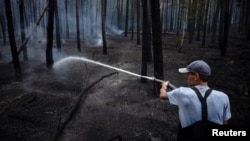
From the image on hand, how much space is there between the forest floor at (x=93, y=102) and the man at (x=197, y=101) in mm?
1047

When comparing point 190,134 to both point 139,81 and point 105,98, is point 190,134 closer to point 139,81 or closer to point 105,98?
point 105,98

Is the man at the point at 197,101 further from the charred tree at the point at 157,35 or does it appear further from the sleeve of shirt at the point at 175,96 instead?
the charred tree at the point at 157,35

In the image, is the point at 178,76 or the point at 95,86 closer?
the point at 95,86

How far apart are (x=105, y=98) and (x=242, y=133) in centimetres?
673

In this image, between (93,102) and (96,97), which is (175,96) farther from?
(96,97)

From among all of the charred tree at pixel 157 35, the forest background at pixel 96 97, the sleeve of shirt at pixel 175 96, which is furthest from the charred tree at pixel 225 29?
the sleeve of shirt at pixel 175 96

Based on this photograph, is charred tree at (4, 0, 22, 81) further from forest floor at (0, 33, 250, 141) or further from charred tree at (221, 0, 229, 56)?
charred tree at (221, 0, 229, 56)

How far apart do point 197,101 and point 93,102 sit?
6101mm

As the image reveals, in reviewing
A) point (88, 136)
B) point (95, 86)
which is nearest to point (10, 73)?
point (95, 86)

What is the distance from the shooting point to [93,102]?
28.5ft

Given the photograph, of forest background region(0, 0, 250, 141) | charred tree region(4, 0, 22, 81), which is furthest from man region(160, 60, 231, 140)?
charred tree region(4, 0, 22, 81)

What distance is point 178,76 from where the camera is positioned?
1164 centimetres

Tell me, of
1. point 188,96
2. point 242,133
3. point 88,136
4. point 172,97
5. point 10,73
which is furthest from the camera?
→ point 10,73

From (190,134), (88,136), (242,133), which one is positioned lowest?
(88,136)
